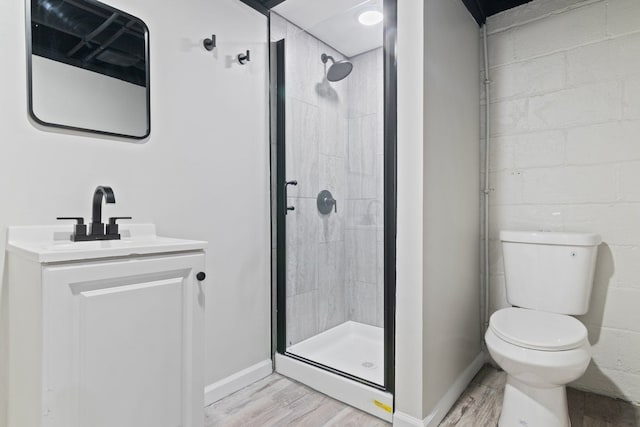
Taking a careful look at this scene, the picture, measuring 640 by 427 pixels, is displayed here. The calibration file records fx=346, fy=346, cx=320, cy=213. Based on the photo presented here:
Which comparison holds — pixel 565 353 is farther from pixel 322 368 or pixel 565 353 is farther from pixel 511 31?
pixel 511 31

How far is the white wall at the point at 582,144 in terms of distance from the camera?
184 cm

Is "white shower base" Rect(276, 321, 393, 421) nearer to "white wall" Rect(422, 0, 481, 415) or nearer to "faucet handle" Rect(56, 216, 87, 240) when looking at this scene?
"white wall" Rect(422, 0, 481, 415)

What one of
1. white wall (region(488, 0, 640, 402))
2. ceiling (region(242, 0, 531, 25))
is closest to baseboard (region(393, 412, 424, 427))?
white wall (region(488, 0, 640, 402))

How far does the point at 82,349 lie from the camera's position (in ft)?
3.19

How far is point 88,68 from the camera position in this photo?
139cm

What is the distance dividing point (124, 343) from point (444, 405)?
4.85 ft

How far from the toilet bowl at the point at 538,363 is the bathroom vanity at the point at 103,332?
49.5 inches

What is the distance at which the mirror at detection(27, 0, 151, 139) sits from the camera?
128 cm

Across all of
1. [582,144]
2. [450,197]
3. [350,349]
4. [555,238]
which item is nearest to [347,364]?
[350,349]

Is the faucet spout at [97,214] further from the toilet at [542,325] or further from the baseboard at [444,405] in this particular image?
the toilet at [542,325]

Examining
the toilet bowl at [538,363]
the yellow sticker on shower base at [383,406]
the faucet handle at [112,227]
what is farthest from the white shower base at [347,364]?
the faucet handle at [112,227]

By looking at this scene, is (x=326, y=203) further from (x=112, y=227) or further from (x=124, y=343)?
(x=124, y=343)

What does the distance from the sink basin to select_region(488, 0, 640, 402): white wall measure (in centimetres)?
195

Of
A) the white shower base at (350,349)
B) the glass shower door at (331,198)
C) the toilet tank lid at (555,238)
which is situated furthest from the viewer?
the glass shower door at (331,198)
